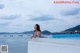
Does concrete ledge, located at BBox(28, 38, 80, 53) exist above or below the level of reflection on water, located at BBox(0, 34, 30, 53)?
above

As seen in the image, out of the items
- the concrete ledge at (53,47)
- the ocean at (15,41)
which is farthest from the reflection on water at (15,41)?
the concrete ledge at (53,47)

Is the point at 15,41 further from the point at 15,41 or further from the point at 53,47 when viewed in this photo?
the point at 53,47

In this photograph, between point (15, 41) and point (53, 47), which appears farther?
point (15, 41)

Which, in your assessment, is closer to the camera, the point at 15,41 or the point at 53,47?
the point at 53,47

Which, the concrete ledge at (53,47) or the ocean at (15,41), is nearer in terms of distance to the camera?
the concrete ledge at (53,47)

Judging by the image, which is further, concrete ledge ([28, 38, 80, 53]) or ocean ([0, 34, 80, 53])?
ocean ([0, 34, 80, 53])

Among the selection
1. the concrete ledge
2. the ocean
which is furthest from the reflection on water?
the concrete ledge

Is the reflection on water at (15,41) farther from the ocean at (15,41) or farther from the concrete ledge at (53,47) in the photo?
the concrete ledge at (53,47)

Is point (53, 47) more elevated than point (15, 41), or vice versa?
point (53, 47)

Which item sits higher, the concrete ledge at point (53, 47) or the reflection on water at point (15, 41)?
the concrete ledge at point (53, 47)

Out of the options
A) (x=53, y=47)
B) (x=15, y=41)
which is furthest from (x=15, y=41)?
(x=53, y=47)

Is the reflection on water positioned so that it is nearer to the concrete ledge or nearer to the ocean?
the ocean

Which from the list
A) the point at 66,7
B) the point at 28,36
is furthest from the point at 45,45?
the point at 66,7

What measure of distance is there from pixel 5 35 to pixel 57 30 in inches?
60.0
